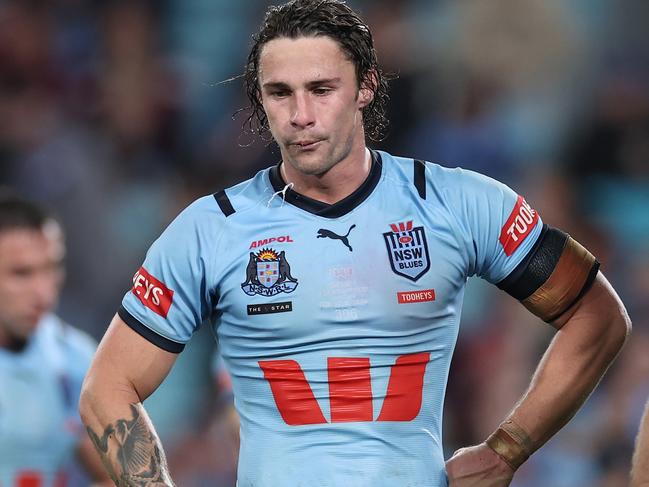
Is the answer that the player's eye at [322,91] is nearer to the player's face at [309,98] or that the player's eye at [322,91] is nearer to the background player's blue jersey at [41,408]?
the player's face at [309,98]

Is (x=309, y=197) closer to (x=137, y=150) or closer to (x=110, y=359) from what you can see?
(x=110, y=359)

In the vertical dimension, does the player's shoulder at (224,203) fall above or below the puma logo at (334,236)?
above

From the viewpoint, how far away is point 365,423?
4.12 meters

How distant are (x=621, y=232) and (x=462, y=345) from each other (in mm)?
1251

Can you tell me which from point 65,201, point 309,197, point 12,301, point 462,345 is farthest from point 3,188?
point 309,197

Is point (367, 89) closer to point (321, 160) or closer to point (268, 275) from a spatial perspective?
point (321, 160)

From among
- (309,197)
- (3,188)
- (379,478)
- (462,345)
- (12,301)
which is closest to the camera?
(379,478)

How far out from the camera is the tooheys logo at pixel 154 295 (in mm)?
4184

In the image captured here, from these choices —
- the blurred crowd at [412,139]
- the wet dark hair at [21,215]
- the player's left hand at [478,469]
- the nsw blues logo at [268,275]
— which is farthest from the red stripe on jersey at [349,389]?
the blurred crowd at [412,139]

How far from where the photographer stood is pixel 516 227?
171 inches

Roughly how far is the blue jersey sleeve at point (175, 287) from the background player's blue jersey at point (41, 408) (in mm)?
2614

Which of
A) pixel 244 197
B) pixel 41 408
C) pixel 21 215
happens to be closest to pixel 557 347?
pixel 244 197

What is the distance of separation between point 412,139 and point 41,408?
3.27m

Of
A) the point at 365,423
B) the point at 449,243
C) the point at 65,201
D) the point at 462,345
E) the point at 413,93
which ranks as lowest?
the point at 462,345
